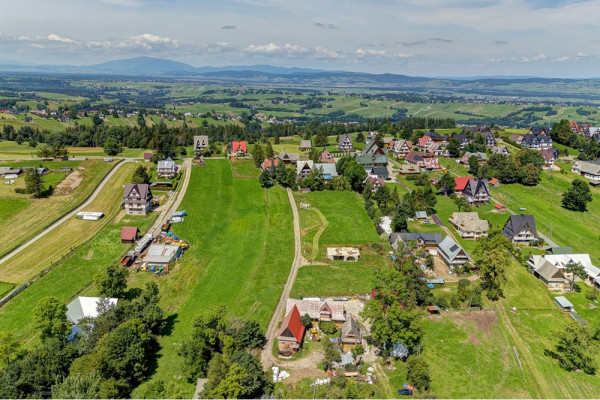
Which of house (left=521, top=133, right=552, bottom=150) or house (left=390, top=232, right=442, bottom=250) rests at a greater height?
house (left=521, top=133, right=552, bottom=150)

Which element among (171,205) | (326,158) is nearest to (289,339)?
(171,205)

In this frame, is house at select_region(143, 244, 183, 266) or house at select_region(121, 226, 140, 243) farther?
house at select_region(121, 226, 140, 243)

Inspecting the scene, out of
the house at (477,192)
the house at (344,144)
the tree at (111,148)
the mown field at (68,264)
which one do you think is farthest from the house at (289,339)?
the tree at (111,148)

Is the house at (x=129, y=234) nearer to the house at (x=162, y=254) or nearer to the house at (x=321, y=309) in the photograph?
the house at (x=162, y=254)

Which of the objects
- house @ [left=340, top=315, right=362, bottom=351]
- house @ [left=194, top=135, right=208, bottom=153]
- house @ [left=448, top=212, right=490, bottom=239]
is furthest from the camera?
house @ [left=194, top=135, right=208, bottom=153]

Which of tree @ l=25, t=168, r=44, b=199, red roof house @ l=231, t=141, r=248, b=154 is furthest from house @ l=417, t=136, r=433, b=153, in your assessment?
tree @ l=25, t=168, r=44, b=199

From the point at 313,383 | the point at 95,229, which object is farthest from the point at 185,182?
the point at 313,383

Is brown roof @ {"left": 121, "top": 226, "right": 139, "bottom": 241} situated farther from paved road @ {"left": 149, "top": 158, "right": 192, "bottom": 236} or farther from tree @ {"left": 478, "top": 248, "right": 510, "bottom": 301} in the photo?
tree @ {"left": 478, "top": 248, "right": 510, "bottom": 301}

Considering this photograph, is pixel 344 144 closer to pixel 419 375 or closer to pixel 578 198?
pixel 578 198
